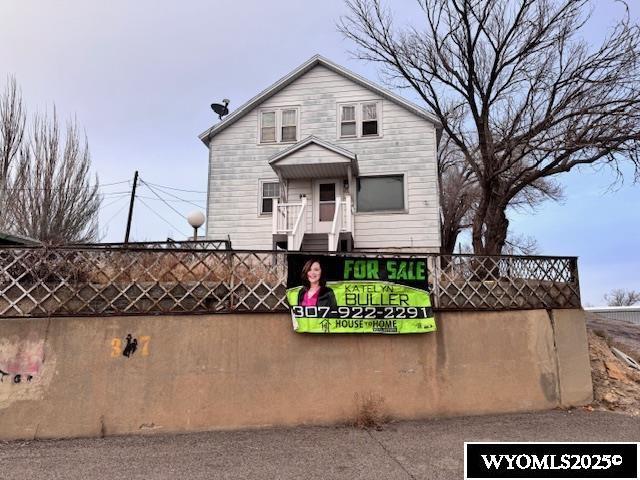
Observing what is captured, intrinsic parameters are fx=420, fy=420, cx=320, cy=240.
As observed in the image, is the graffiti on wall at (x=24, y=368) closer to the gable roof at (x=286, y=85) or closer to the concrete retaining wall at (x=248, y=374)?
the concrete retaining wall at (x=248, y=374)

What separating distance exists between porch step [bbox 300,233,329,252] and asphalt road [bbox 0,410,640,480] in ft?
23.7

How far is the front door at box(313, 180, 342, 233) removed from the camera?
1288 centimetres

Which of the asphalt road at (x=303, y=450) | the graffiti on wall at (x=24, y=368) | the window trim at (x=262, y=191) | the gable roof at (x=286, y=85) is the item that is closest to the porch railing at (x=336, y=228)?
the window trim at (x=262, y=191)

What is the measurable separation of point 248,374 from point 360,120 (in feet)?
31.5

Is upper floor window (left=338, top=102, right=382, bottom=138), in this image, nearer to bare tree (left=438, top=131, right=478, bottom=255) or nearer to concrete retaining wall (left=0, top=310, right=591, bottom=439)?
concrete retaining wall (left=0, top=310, right=591, bottom=439)

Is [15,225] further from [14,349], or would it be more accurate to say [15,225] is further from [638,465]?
[638,465]

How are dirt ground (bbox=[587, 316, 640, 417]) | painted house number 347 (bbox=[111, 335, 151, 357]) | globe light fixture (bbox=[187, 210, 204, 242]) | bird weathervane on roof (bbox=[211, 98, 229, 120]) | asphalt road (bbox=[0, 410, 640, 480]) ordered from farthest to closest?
bird weathervane on roof (bbox=[211, 98, 229, 120]) < globe light fixture (bbox=[187, 210, 204, 242]) < dirt ground (bbox=[587, 316, 640, 417]) < painted house number 347 (bbox=[111, 335, 151, 357]) < asphalt road (bbox=[0, 410, 640, 480])

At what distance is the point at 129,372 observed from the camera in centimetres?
599

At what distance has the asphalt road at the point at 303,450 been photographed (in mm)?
4434

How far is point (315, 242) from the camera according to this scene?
1293 cm

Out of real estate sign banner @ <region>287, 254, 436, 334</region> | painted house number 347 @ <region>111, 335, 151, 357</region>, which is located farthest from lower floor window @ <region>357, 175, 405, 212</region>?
painted house number 347 @ <region>111, 335, 151, 357</region>

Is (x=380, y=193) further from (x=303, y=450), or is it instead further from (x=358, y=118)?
(x=303, y=450)

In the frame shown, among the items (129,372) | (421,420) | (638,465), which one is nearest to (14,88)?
(129,372)

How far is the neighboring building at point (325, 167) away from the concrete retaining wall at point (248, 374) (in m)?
5.71
